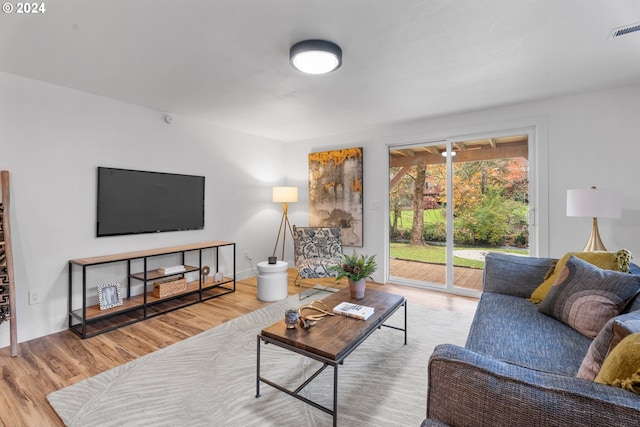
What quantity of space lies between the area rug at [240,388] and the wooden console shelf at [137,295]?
0.85 metres

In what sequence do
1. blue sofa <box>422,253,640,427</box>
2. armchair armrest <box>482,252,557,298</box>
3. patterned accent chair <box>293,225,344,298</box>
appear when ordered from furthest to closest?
patterned accent chair <box>293,225,344,298</box> → armchair armrest <box>482,252,557,298</box> → blue sofa <box>422,253,640,427</box>

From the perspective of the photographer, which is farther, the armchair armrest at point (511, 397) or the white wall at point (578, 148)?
the white wall at point (578, 148)

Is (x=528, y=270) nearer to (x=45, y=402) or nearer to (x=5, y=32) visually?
(x=45, y=402)

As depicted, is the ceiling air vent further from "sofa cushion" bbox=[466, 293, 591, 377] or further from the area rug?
the area rug

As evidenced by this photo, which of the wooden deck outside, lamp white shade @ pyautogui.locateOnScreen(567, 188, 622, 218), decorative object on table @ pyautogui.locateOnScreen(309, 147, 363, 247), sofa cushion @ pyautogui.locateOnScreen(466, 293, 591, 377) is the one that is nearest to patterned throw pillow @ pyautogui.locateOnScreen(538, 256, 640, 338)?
sofa cushion @ pyautogui.locateOnScreen(466, 293, 591, 377)

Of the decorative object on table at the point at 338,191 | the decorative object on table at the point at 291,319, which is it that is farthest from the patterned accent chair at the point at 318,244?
the decorative object on table at the point at 291,319

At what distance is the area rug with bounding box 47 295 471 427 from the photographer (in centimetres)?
167

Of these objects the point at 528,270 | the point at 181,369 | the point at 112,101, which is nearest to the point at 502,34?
the point at 528,270

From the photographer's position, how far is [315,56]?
7.10 feet

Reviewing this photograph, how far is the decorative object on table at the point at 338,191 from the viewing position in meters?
4.61

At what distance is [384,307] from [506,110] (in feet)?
9.54

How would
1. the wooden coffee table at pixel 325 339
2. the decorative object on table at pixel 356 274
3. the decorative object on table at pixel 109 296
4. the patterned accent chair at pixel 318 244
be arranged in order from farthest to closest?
the patterned accent chair at pixel 318 244, the decorative object on table at pixel 109 296, the decorative object on table at pixel 356 274, the wooden coffee table at pixel 325 339

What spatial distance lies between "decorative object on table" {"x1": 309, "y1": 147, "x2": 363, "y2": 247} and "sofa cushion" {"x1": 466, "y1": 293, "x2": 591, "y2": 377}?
2.69 m

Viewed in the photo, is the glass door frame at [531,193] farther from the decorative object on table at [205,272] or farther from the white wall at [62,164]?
the white wall at [62,164]
